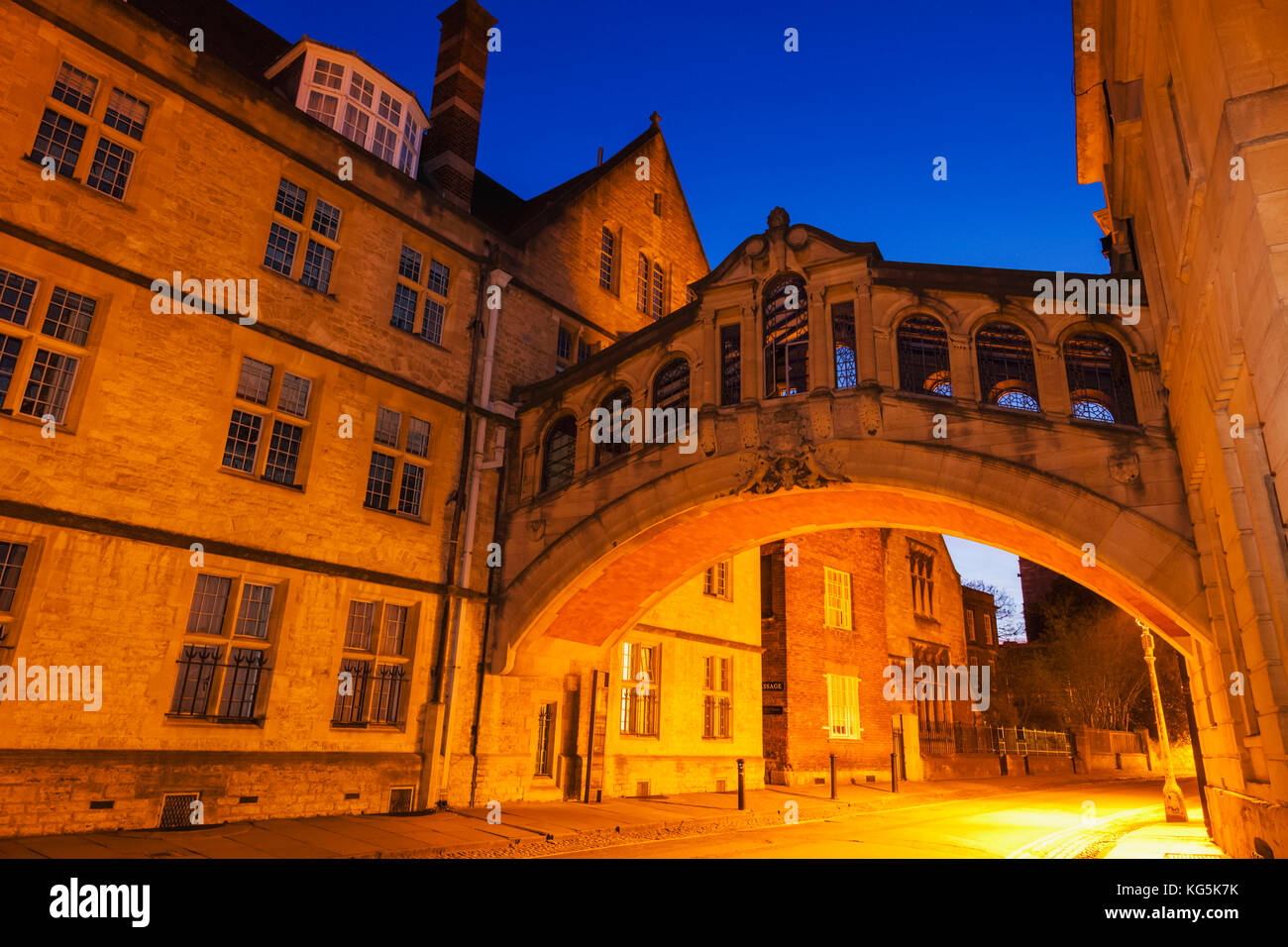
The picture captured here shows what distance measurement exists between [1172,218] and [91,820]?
14.8 metres

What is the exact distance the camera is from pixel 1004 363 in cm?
1255

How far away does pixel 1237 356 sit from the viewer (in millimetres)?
6500

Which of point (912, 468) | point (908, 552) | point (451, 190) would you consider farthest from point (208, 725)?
point (908, 552)

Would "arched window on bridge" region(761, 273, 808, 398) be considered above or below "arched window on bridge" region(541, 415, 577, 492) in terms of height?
above

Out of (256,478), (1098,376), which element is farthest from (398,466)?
(1098,376)

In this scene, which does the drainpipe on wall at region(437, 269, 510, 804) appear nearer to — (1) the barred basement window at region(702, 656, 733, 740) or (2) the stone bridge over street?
(2) the stone bridge over street

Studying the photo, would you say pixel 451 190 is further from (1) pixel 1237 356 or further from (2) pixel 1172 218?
(1) pixel 1237 356

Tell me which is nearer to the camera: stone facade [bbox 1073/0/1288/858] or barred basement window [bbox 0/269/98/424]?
stone facade [bbox 1073/0/1288/858]

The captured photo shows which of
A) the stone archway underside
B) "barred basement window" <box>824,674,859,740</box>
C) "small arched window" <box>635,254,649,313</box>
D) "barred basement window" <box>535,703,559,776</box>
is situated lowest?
"barred basement window" <box>535,703,559,776</box>

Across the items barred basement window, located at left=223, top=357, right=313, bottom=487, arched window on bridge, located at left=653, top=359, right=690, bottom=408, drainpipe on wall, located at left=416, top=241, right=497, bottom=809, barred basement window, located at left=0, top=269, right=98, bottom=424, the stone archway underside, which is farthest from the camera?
arched window on bridge, located at left=653, top=359, right=690, bottom=408

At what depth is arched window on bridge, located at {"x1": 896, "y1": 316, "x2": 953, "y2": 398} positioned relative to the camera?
1315 cm

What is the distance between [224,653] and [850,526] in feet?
35.4

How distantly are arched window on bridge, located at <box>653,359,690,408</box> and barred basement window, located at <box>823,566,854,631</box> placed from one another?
11755 millimetres

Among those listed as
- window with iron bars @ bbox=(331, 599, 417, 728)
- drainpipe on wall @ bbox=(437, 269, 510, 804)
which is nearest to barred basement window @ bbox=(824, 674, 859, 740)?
drainpipe on wall @ bbox=(437, 269, 510, 804)
